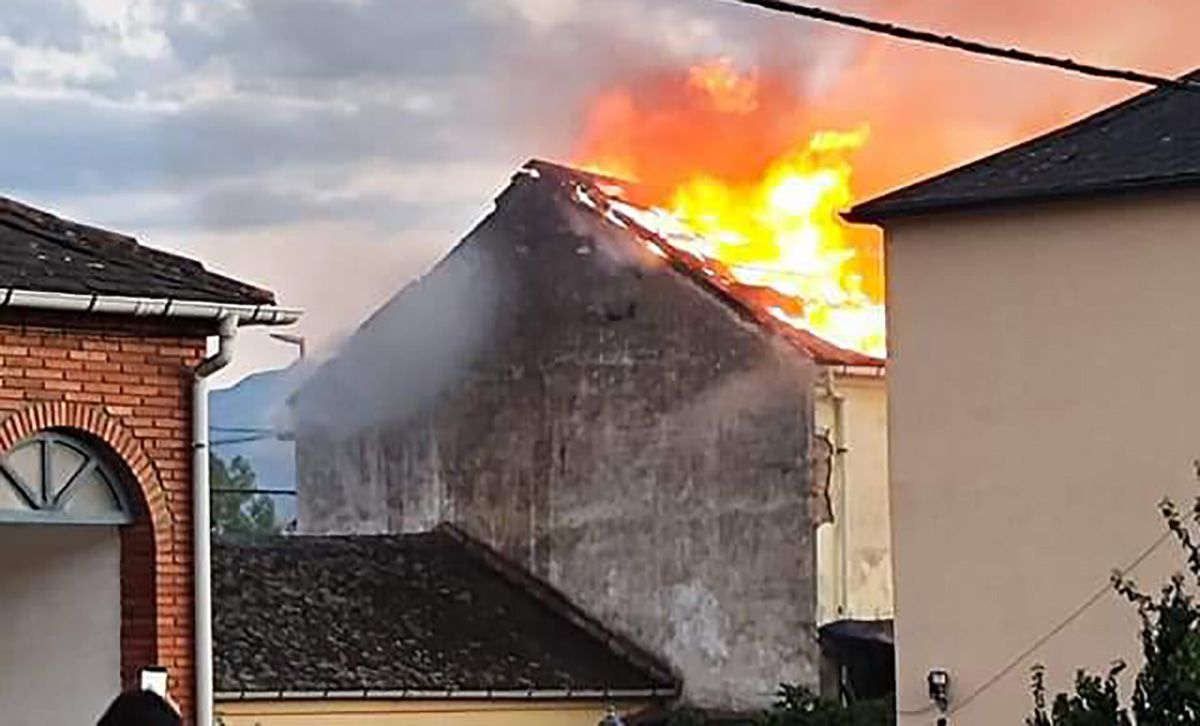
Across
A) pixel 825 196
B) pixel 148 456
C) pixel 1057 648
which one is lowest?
pixel 1057 648

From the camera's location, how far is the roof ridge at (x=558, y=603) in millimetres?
32562

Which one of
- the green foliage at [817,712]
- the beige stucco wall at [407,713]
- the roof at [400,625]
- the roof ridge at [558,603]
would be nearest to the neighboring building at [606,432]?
the roof ridge at [558,603]

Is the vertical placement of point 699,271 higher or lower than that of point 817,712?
higher

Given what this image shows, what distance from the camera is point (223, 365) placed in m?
16.1

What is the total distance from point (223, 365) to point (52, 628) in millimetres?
1906

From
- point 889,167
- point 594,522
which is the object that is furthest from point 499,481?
point 889,167

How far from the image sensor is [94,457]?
1590 cm

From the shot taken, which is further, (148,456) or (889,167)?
(889,167)

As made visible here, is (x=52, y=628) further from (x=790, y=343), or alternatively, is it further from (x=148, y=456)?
(x=790, y=343)

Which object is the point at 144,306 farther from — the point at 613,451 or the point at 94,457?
the point at 613,451

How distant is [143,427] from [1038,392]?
10.0 m

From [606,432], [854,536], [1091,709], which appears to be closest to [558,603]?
[606,432]

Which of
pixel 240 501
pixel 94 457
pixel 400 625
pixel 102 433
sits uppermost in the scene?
pixel 240 501

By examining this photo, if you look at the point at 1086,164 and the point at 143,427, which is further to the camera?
the point at 1086,164
